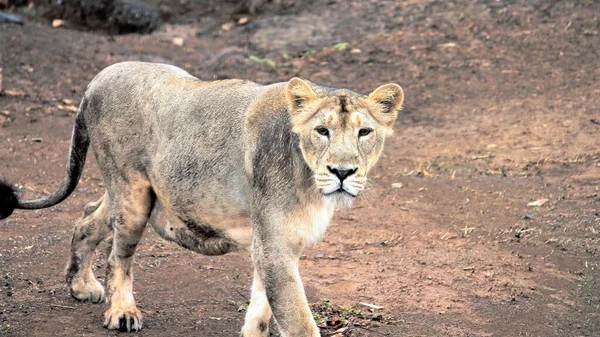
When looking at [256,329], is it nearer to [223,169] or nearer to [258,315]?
[258,315]

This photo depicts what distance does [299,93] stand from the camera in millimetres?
4883

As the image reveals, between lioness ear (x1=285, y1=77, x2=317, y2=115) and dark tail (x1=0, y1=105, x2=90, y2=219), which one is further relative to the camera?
dark tail (x1=0, y1=105, x2=90, y2=219)

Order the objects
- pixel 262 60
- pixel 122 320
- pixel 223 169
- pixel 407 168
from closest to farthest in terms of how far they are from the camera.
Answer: pixel 223 169
pixel 122 320
pixel 407 168
pixel 262 60

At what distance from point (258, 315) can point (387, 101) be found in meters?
1.45

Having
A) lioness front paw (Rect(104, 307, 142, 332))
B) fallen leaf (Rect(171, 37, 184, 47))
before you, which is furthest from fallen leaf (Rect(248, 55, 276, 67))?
lioness front paw (Rect(104, 307, 142, 332))

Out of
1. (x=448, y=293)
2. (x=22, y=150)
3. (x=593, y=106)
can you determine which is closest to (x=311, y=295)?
(x=448, y=293)

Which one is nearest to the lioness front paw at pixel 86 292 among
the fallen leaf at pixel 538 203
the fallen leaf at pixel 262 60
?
the fallen leaf at pixel 538 203

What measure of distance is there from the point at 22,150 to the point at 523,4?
24.1ft

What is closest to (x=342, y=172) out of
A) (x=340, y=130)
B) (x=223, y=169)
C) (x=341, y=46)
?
(x=340, y=130)

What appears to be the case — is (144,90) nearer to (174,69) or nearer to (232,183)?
(174,69)

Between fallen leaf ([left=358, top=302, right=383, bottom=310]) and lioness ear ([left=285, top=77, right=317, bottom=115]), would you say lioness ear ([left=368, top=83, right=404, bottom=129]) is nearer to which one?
lioness ear ([left=285, top=77, right=317, bottom=115])

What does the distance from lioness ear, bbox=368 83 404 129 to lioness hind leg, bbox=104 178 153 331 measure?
5.51ft

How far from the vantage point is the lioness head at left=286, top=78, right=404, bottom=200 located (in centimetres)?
462

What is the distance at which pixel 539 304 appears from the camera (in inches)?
257
